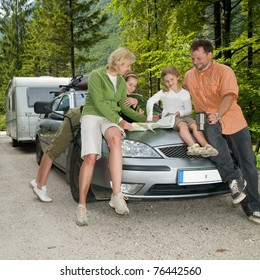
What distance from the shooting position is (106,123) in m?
4.04

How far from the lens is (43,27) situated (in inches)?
989

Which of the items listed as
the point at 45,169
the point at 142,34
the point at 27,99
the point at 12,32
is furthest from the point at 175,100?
the point at 12,32

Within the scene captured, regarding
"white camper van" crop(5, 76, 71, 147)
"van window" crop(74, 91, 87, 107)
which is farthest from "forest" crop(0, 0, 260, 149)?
"van window" crop(74, 91, 87, 107)

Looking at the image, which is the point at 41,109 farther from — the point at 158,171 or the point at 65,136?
the point at 158,171

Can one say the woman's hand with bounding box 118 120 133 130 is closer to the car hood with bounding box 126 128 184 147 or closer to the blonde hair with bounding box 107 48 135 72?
the car hood with bounding box 126 128 184 147

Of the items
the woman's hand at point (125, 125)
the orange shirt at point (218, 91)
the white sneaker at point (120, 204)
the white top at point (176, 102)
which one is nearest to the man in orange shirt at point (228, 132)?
the orange shirt at point (218, 91)

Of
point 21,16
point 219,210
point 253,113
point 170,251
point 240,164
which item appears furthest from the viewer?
point 21,16

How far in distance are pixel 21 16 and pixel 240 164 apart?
3903 cm

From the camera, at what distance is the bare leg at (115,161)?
3.84m

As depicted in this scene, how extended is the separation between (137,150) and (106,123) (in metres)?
0.41

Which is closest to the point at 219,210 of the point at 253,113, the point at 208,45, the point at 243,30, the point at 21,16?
the point at 208,45

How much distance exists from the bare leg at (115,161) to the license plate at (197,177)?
59 cm

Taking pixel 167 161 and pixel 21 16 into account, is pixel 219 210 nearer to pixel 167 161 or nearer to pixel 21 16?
pixel 167 161
